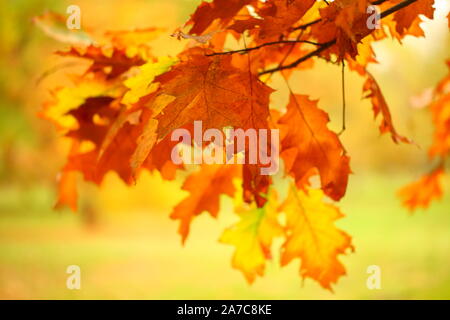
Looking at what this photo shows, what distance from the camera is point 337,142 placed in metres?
0.87

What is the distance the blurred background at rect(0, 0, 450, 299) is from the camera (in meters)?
5.13

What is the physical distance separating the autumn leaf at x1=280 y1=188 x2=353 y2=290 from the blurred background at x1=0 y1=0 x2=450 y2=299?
283cm

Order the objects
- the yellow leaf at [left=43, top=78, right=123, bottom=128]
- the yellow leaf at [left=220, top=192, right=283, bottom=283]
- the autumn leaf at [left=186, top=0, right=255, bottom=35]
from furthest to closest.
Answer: the yellow leaf at [left=220, top=192, right=283, bottom=283], the yellow leaf at [left=43, top=78, right=123, bottom=128], the autumn leaf at [left=186, top=0, right=255, bottom=35]

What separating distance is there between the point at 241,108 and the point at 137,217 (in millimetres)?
9016

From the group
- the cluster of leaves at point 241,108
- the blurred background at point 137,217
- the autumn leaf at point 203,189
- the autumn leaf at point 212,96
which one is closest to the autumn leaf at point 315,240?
the cluster of leaves at point 241,108

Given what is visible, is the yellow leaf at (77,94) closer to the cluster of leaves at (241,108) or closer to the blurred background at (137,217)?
the cluster of leaves at (241,108)

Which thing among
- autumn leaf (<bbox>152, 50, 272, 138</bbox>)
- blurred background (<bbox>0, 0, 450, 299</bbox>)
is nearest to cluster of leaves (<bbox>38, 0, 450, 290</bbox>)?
autumn leaf (<bbox>152, 50, 272, 138</bbox>)

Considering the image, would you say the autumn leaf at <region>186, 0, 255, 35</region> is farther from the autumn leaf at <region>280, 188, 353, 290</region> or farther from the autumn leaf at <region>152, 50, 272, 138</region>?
the autumn leaf at <region>280, 188, 353, 290</region>

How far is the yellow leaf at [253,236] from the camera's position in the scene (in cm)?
121

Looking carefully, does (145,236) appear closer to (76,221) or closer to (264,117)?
(76,221)

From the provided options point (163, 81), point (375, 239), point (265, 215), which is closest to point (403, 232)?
point (375, 239)

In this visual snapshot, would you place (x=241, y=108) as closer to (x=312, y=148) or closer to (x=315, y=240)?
(x=312, y=148)

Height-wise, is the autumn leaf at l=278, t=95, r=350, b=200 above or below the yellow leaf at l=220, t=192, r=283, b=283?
above

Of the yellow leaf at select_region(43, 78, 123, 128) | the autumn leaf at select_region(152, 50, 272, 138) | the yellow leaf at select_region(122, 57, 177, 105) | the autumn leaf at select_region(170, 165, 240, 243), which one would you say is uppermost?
the yellow leaf at select_region(43, 78, 123, 128)
